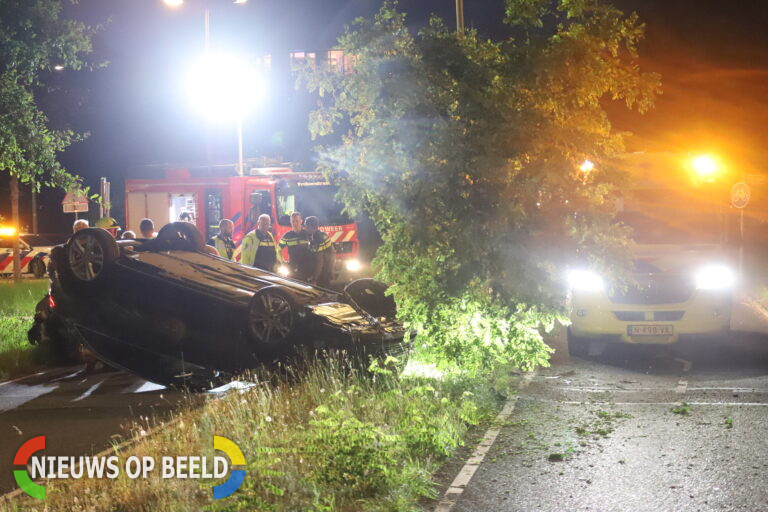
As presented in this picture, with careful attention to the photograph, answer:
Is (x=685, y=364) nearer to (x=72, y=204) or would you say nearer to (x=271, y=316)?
(x=271, y=316)

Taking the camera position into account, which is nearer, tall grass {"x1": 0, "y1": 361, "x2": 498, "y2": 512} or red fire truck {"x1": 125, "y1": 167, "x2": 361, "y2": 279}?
tall grass {"x1": 0, "y1": 361, "x2": 498, "y2": 512}

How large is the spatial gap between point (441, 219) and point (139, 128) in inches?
1593

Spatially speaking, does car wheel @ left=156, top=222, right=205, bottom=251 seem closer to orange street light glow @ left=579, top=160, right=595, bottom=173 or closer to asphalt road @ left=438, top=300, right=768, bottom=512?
asphalt road @ left=438, top=300, right=768, bottom=512

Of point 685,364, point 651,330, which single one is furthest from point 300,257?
point 685,364

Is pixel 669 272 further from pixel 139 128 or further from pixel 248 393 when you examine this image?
pixel 139 128

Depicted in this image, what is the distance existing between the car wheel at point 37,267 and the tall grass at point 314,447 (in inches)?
918

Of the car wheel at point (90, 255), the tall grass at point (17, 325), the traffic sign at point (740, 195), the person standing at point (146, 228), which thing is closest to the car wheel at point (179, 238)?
the car wheel at point (90, 255)

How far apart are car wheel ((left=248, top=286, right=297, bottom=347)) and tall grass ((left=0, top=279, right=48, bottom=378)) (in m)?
4.29

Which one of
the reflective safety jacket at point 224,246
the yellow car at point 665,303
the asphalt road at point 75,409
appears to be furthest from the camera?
the reflective safety jacket at point 224,246

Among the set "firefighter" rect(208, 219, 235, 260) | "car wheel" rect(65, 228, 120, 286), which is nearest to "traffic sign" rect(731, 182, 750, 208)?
"firefighter" rect(208, 219, 235, 260)

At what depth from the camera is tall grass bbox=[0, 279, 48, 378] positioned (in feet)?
41.2

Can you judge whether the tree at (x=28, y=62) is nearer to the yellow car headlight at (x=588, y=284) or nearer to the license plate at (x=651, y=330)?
the yellow car headlight at (x=588, y=284)

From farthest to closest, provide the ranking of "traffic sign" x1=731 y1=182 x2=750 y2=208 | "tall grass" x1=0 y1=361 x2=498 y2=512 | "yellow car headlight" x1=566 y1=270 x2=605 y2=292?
"traffic sign" x1=731 y1=182 x2=750 y2=208, "yellow car headlight" x1=566 y1=270 x2=605 y2=292, "tall grass" x1=0 y1=361 x2=498 y2=512

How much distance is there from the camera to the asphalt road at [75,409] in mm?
8289
